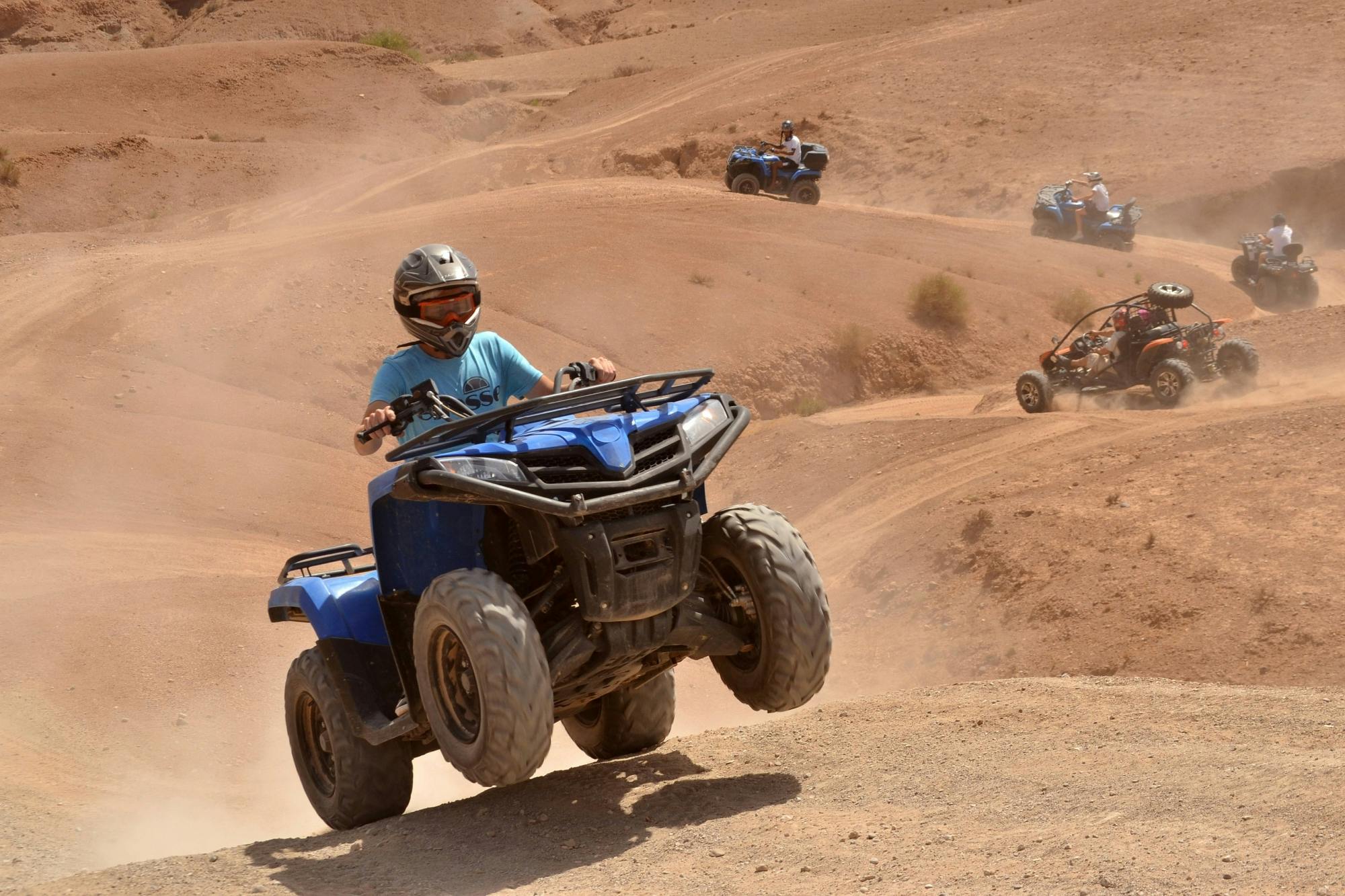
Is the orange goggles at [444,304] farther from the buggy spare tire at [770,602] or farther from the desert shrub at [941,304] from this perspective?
the desert shrub at [941,304]

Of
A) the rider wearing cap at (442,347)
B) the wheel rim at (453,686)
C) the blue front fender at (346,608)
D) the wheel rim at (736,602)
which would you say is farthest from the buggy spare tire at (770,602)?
the blue front fender at (346,608)

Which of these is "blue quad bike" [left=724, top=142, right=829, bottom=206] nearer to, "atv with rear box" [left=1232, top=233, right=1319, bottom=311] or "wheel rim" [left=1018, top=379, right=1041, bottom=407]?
"atv with rear box" [left=1232, top=233, right=1319, bottom=311]

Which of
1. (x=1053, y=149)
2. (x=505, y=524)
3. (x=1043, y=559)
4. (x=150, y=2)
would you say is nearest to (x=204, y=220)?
(x=1053, y=149)

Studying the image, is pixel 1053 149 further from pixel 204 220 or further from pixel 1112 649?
pixel 1112 649

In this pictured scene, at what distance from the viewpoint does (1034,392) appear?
18.2 meters

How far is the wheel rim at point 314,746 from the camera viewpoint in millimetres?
6613

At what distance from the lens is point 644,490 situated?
17.0 ft

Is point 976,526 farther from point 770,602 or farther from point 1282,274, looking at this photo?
point 1282,274

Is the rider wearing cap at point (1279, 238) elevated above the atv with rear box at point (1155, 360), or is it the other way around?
the rider wearing cap at point (1279, 238)

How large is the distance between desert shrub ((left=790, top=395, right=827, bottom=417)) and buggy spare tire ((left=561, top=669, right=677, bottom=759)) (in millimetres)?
14014

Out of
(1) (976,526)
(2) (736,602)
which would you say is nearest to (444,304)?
(2) (736,602)

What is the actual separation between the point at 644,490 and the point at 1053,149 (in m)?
36.3

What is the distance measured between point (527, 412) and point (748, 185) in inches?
1105

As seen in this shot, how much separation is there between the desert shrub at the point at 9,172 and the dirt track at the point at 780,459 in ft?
1.55
